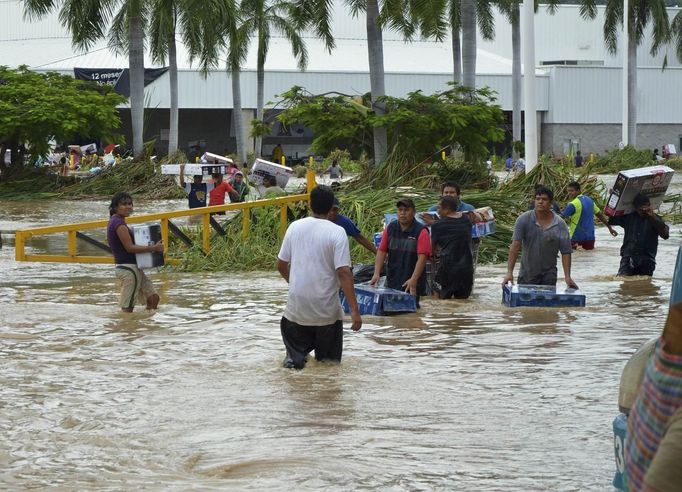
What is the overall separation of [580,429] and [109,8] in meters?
38.2

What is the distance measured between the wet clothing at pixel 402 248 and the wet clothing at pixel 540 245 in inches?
39.6

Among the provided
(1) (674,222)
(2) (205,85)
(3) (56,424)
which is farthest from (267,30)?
(3) (56,424)

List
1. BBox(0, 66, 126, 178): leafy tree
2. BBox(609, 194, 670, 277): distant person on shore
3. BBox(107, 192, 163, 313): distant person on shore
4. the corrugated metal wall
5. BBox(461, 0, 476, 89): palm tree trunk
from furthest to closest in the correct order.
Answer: the corrugated metal wall < BBox(461, 0, 476, 89): palm tree trunk < BBox(0, 66, 126, 178): leafy tree < BBox(609, 194, 670, 277): distant person on shore < BBox(107, 192, 163, 313): distant person on shore

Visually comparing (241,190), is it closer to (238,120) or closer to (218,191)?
(218,191)

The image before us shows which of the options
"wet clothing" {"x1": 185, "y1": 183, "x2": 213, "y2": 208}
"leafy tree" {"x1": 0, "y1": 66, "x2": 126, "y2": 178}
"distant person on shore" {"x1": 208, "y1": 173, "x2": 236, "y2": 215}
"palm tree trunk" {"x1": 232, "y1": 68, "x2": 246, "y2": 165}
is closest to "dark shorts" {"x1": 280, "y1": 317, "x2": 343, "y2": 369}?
"distant person on shore" {"x1": 208, "y1": 173, "x2": 236, "y2": 215}

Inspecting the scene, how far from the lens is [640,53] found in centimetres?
8512

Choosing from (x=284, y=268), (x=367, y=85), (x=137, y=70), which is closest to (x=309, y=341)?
(x=284, y=268)

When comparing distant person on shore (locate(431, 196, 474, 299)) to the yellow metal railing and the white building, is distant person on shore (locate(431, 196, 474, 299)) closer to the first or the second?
the yellow metal railing

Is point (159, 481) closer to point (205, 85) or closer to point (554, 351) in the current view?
point (554, 351)

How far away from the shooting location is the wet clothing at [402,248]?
12820 millimetres

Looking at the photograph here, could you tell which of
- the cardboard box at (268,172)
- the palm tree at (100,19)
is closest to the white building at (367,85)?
the palm tree at (100,19)

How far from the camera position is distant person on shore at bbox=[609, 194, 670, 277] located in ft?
51.1

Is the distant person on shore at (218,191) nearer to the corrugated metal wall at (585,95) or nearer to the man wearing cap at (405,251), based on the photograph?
the man wearing cap at (405,251)

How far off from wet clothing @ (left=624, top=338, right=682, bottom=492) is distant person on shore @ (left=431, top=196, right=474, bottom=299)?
9879 mm
